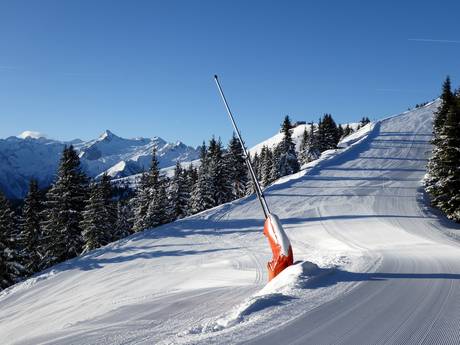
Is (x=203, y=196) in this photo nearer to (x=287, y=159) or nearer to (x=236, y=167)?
(x=236, y=167)

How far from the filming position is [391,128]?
251 feet

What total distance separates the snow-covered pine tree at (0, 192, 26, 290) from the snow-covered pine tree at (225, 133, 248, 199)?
29502 mm

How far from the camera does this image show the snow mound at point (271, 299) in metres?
5.47

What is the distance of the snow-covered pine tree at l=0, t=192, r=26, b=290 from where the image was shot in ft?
87.1

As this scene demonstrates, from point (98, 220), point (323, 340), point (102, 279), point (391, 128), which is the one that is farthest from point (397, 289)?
point (391, 128)

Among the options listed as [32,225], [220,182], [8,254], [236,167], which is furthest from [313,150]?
[8,254]

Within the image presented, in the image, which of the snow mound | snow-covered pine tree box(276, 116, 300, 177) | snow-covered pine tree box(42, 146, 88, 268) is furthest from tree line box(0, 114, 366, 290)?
the snow mound

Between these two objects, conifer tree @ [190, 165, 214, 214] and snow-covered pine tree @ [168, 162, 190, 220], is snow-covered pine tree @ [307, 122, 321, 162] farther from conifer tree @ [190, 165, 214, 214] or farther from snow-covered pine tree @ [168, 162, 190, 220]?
snow-covered pine tree @ [168, 162, 190, 220]

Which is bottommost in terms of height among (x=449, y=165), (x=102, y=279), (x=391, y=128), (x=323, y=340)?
(x=102, y=279)

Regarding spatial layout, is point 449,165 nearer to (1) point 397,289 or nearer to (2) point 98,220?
(1) point 397,289

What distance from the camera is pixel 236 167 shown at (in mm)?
58062

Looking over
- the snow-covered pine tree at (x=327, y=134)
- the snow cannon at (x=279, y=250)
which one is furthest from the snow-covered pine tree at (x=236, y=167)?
the snow cannon at (x=279, y=250)

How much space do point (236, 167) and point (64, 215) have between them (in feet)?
99.5

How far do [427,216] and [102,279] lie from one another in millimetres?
21859
